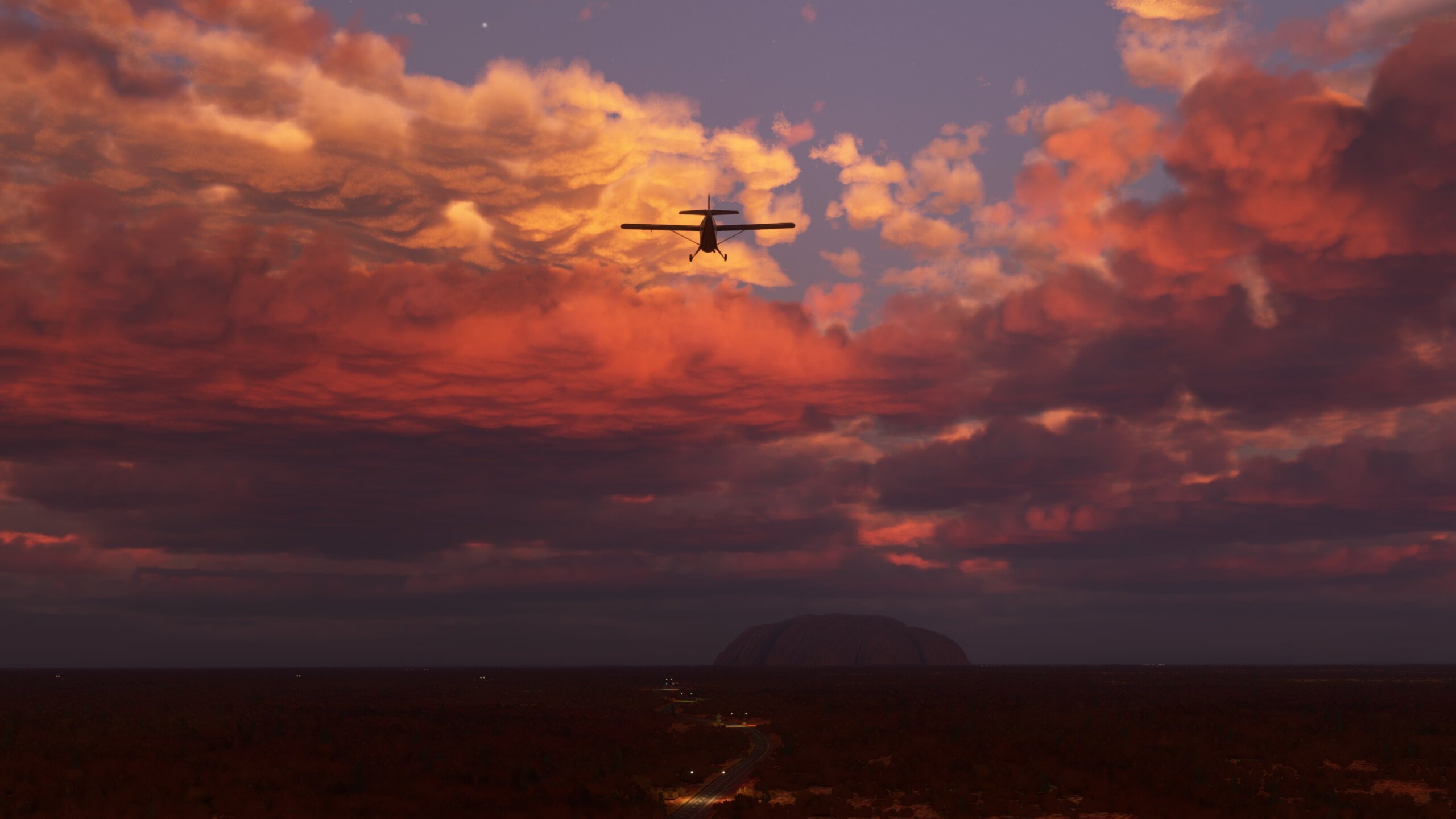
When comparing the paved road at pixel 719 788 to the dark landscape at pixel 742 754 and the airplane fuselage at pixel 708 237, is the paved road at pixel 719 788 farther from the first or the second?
the airplane fuselage at pixel 708 237

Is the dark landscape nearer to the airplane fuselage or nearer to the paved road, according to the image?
the paved road

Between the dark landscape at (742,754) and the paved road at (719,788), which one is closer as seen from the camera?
the paved road at (719,788)

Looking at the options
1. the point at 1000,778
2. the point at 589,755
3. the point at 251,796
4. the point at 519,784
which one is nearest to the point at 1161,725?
the point at 1000,778

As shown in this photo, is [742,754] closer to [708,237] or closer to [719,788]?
[719,788]

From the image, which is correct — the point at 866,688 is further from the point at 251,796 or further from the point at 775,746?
the point at 251,796

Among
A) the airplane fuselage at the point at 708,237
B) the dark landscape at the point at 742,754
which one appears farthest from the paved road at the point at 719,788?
the airplane fuselage at the point at 708,237

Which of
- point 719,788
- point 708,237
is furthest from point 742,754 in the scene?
point 708,237
